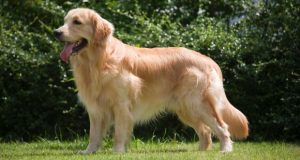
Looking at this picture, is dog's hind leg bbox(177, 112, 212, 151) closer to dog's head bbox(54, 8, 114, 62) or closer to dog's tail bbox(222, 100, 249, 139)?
dog's tail bbox(222, 100, 249, 139)

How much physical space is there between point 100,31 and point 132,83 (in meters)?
0.78

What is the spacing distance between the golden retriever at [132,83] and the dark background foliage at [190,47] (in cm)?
182

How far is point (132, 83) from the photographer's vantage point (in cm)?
836

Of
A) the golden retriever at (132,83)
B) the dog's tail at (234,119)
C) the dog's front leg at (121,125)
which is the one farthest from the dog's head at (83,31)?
the dog's tail at (234,119)

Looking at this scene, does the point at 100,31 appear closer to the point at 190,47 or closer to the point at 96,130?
the point at 96,130

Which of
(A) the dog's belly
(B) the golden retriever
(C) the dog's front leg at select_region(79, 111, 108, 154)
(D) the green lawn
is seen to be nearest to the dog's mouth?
(B) the golden retriever

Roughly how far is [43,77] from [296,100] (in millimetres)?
4159

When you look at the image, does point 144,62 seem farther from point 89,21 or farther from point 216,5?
point 216,5

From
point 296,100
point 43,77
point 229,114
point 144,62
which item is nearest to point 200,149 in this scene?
point 229,114

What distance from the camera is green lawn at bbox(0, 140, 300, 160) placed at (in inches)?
307

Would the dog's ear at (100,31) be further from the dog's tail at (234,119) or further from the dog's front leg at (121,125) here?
the dog's tail at (234,119)

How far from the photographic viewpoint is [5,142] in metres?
10.7

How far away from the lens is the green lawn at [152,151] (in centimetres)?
779

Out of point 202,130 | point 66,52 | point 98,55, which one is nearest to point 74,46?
point 66,52
